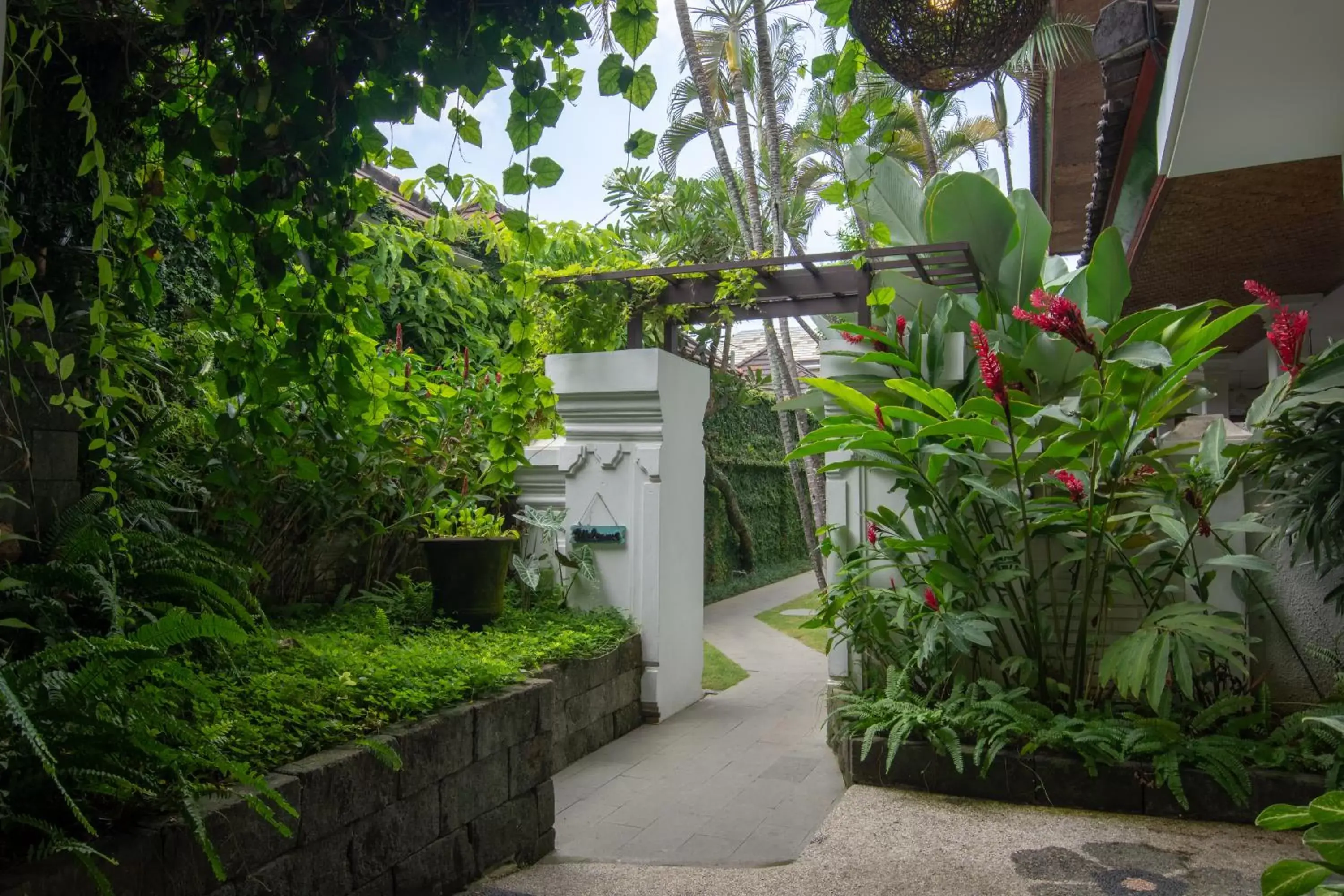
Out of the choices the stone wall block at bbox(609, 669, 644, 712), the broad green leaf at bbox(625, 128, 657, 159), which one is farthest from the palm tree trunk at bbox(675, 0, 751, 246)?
the broad green leaf at bbox(625, 128, 657, 159)

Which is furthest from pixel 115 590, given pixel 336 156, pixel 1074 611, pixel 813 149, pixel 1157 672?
pixel 813 149

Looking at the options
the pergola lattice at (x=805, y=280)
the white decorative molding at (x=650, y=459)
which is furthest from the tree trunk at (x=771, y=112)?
the white decorative molding at (x=650, y=459)

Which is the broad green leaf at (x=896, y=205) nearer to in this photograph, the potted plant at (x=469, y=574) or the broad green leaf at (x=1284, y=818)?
the potted plant at (x=469, y=574)

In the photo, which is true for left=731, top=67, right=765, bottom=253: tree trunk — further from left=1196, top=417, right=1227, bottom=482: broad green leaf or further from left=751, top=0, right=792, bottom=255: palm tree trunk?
left=1196, top=417, right=1227, bottom=482: broad green leaf

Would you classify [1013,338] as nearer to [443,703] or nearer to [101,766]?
[443,703]

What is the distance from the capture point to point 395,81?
2.58m

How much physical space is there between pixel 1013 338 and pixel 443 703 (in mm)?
3231

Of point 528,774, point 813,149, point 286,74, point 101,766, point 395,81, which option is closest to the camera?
point 101,766

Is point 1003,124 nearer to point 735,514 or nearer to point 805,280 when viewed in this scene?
point 735,514

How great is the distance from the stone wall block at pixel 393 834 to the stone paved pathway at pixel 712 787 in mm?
765

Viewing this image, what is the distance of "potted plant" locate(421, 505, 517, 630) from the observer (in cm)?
455

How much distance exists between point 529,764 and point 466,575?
56.3 inches

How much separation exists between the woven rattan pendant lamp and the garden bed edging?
2636mm

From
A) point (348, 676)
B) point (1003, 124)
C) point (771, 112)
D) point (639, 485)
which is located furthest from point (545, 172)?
point (1003, 124)
